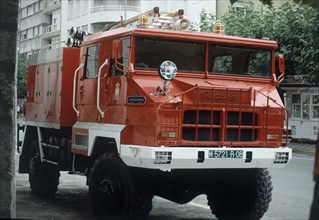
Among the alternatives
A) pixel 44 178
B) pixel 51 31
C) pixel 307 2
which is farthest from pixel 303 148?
pixel 51 31

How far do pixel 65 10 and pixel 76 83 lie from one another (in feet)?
146

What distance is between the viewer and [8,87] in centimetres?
509

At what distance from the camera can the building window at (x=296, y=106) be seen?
84.6 ft

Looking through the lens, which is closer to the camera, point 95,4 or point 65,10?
point 95,4

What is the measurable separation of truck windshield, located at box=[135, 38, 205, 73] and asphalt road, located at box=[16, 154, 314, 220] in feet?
7.79

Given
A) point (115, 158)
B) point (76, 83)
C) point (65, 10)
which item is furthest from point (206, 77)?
point (65, 10)

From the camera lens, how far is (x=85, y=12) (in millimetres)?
46906

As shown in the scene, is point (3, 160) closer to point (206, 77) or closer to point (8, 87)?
point (8, 87)

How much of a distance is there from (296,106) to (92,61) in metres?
19.7

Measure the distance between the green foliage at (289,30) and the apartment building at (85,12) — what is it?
1236 centimetres

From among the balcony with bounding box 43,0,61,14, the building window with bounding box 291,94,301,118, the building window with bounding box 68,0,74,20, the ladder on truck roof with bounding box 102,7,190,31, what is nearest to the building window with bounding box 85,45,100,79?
the ladder on truck roof with bounding box 102,7,190,31

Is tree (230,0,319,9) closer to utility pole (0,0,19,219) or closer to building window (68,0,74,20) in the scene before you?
utility pole (0,0,19,219)

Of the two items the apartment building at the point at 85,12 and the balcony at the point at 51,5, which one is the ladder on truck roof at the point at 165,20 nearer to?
the apartment building at the point at 85,12

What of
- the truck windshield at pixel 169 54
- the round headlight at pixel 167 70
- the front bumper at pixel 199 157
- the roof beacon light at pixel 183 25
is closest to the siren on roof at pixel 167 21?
the roof beacon light at pixel 183 25
